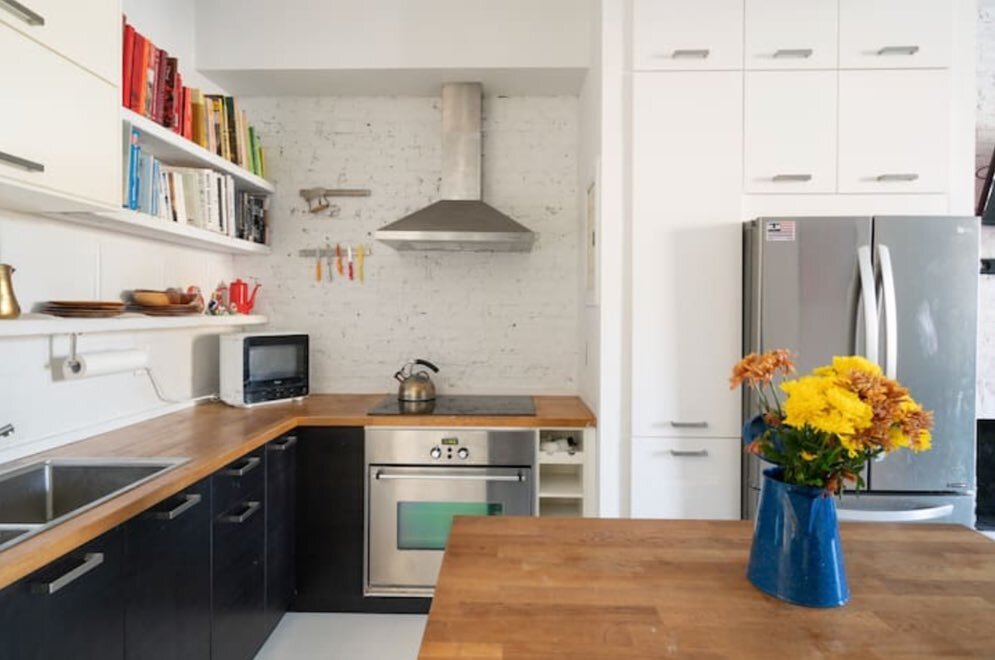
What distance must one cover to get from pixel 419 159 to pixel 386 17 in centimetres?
74

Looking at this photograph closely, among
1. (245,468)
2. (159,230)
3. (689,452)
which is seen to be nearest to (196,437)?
(245,468)

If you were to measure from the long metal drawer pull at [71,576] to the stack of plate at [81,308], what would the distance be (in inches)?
36.9

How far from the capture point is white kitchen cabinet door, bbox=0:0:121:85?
1.35m

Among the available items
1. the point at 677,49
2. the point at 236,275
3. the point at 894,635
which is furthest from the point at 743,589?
the point at 236,275

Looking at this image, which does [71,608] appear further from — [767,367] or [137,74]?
[137,74]

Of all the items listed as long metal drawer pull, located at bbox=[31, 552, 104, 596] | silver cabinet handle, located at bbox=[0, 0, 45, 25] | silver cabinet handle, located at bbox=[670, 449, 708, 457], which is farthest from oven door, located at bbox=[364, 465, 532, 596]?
silver cabinet handle, located at bbox=[0, 0, 45, 25]

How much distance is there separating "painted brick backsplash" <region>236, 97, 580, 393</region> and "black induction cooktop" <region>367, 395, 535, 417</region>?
0.67 feet

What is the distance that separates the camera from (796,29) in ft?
7.63

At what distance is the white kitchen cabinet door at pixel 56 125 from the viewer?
1.32 meters

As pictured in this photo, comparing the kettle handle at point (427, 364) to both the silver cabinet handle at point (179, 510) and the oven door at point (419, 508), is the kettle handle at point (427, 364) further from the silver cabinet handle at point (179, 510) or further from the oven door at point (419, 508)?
the silver cabinet handle at point (179, 510)

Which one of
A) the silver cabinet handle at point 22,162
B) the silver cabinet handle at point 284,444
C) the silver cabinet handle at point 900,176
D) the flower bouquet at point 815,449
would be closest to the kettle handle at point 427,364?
the silver cabinet handle at point 284,444

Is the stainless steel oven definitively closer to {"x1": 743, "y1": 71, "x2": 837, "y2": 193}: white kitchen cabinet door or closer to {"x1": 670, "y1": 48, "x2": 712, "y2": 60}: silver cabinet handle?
{"x1": 743, "y1": 71, "x2": 837, "y2": 193}: white kitchen cabinet door

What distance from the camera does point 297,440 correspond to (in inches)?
98.6

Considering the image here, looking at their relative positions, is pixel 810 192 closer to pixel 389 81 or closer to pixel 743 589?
pixel 743 589
